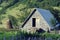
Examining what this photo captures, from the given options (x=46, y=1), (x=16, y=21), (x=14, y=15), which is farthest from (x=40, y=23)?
(x=46, y=1)

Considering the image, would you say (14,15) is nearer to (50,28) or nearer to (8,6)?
(8,6)

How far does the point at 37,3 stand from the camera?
52312mm

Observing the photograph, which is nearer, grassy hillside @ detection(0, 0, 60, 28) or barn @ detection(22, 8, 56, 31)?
barn @ detection(22, 8, 56, 31)

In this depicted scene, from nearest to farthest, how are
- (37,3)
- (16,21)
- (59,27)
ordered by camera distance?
1. (59,27)
2. (16,21)
3. (37,3)

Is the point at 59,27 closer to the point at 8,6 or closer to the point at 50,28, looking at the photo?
the point at 50,28

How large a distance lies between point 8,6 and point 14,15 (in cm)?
949

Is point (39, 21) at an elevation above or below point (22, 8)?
below

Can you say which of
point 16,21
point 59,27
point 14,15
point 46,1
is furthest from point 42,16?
point 46,1

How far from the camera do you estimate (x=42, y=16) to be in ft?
102

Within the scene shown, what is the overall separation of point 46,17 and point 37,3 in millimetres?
20685

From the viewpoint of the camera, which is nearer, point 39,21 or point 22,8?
point 39,21

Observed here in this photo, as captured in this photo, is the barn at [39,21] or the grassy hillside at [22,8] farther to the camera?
the grassy hillside at [22,8]

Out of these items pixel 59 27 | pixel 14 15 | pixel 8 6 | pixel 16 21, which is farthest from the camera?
pixel 8 6

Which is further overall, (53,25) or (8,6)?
(8,6)
